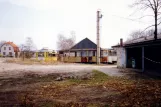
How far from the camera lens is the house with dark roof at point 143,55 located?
60.7 feet

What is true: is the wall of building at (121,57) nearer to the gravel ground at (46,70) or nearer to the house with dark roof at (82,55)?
the gravel ground at (46,70)

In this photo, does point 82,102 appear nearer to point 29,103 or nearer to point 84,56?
point 29,103

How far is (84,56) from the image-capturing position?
141 feet

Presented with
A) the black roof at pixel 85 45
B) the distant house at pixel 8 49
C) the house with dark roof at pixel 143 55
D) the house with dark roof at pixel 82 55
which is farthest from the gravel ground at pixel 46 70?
the distant house at pixel 8 49

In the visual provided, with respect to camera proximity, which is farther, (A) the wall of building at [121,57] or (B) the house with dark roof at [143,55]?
(A) the wall of building at [121,57]

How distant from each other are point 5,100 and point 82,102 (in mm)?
3364

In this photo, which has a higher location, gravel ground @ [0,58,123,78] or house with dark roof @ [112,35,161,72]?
house with dark roof @ [112,35,161,72]

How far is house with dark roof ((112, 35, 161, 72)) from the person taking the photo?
60.7 ft

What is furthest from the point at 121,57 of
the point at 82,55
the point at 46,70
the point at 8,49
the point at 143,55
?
the point at 8,49

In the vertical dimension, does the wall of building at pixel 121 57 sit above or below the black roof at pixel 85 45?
below

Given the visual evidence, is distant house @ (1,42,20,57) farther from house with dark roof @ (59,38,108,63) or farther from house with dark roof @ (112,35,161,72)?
house with dark roof @ (112,35,161,72)

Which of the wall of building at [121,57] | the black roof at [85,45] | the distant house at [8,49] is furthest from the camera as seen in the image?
the distant house at [8,49]

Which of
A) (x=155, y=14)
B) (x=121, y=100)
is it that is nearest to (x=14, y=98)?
(x=121, y=100)

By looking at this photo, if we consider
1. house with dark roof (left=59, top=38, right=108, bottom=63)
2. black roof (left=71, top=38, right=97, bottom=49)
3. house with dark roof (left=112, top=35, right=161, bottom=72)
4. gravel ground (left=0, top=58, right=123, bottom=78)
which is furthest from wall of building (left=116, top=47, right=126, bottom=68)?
black roof (left=71, top=38, right=97, bottom=49)
